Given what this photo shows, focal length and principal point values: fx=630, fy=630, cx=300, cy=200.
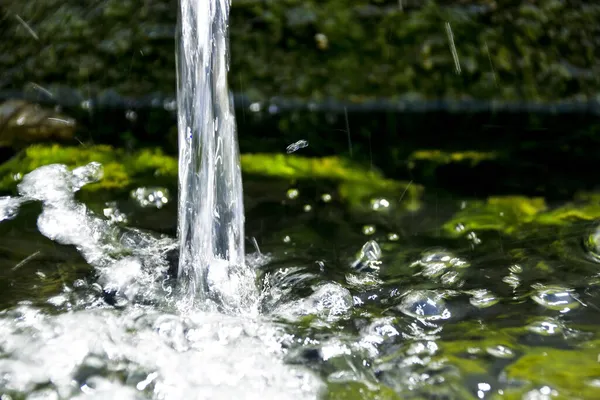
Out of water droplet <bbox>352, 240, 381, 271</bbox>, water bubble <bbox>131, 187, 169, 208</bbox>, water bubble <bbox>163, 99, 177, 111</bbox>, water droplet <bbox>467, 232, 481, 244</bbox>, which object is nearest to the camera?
water droplet <bbox>352, 240, 381, 271</bbox>

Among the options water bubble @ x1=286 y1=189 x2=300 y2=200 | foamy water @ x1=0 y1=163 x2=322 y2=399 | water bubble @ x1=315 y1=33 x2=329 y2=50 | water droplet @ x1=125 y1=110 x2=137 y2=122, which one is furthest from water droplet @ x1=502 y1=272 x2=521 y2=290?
water droplet @ x1=125 y1=110 x2=137 y2=122

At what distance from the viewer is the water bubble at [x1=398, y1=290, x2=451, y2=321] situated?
4.33 ft

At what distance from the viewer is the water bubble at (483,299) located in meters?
1.36

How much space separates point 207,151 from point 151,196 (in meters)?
0.29

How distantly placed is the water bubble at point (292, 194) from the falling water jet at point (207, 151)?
0.62 ft

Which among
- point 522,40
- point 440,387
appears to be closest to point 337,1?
point 522,40

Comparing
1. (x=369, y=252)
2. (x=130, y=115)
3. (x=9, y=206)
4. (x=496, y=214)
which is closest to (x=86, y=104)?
(x=130, y=115)

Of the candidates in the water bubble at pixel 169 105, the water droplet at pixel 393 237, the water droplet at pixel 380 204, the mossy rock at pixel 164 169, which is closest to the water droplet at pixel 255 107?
the mossy rock at pixel 164 169

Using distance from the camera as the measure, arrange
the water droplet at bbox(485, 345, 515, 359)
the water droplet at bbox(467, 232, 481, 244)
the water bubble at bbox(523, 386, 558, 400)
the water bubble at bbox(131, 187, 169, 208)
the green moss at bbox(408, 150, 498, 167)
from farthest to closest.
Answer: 1. the green moss at bbox(408, 150, 498, 167)
2. the water bubble at bbox(131, 187, 169, 208)
3. the water droplet at bbox(467, 232, 481, 244)
4. the water droplet at bbox(485, 345, 515, 359)
5. the water bubble at bbox(523, 386, 558, 400)

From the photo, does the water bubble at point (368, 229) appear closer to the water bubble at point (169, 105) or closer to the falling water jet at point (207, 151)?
the falling water jet at point (207, 151)

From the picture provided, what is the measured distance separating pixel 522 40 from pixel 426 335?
126 centimetres

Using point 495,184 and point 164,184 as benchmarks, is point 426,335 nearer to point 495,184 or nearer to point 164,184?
point 495,184

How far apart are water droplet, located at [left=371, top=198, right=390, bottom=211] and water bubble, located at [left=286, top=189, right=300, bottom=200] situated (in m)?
0.24

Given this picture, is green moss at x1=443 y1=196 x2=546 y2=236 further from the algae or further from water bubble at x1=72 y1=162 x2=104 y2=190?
water bubble at x1=72 y1=162 x2=104 y2=190
